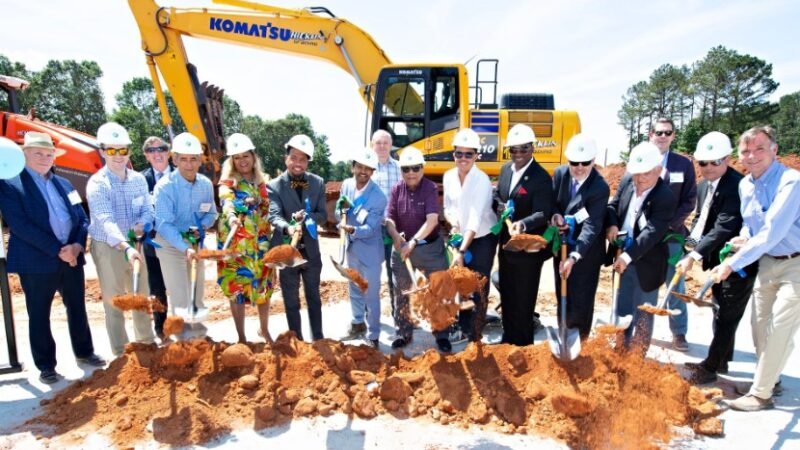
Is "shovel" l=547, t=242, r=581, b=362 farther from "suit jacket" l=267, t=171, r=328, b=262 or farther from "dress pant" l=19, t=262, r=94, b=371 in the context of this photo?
"dress pant" l=19, t=262, r=94, b=371

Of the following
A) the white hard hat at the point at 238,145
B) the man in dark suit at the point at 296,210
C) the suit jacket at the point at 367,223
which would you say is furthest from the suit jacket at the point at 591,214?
the white hard hat at the point at 238,145

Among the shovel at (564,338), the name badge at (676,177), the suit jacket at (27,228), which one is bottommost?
the shovel at (564,338)

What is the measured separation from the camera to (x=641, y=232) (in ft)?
12.0

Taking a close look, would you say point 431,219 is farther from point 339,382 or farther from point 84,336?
point 84,336

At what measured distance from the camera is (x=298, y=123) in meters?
42.0

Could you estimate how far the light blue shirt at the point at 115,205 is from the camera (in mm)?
3846

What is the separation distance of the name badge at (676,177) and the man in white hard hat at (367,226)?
8.95 feet

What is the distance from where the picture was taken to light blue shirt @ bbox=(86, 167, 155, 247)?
12.6ft

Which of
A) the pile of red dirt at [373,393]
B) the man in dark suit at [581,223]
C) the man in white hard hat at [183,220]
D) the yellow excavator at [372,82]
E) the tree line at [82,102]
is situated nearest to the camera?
the pile of red dirt at [373,393]

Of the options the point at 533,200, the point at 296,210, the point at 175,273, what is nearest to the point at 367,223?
the point at 296,210

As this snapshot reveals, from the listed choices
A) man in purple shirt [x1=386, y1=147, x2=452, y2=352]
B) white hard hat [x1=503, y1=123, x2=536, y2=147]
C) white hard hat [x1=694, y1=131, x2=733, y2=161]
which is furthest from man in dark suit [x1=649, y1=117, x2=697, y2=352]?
man in purple shirt [x1=386, y1=147, x2=452, y2=352]

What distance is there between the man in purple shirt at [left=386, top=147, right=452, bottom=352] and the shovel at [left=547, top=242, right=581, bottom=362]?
113cm

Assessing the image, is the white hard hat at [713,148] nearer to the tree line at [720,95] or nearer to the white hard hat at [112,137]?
the white hard hat at [112,137]

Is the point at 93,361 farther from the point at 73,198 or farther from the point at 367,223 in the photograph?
the point at 367,223
